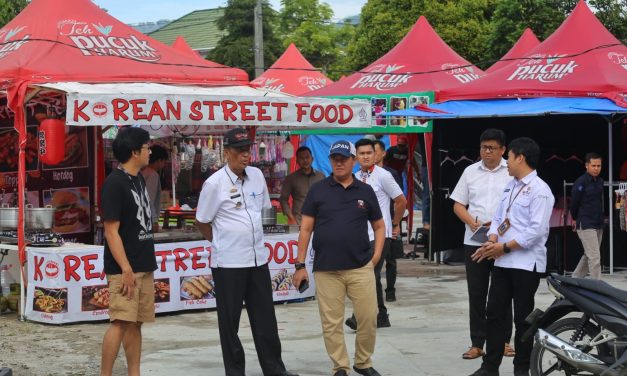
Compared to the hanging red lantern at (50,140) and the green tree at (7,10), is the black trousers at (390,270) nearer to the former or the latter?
the hanging red lantern at (50,140)

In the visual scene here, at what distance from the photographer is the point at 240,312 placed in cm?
811

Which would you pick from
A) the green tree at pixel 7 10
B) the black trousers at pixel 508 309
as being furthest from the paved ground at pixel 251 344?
the green tree at pixel 7 10

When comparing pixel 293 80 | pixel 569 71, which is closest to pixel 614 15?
pixel 293 80

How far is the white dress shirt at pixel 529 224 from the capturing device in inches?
307

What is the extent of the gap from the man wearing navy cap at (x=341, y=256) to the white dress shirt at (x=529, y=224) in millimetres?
1025

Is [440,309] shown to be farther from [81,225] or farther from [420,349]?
[81,225]

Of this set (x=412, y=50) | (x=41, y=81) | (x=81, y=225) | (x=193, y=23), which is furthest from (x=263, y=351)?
(x=193, y=23)

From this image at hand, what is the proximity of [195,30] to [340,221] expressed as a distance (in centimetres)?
6638

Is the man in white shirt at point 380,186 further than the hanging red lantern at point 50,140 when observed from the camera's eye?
No

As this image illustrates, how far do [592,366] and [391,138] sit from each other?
19.6 m

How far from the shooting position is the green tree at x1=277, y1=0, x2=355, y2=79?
194ft

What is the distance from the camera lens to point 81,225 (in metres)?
14.1

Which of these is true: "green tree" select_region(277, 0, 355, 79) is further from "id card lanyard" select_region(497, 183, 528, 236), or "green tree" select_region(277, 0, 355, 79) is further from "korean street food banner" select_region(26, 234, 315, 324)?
"id card lanyard" select_region(497, 183, 528, 236)

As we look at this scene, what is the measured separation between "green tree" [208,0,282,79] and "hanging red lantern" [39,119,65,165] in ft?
138
